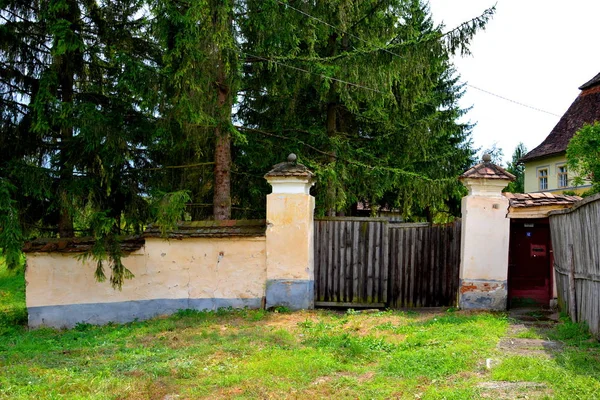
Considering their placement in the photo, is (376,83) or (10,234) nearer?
(10,234)

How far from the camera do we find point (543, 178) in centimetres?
2741

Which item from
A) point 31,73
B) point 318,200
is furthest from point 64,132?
point 318,200

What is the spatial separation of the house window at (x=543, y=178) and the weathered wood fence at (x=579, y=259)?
20917 millimetres

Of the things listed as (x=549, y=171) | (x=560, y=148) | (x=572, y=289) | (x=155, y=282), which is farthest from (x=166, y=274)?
(x=549, y=171)

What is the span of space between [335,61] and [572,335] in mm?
6854

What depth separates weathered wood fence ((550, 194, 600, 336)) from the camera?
5852 millimetres

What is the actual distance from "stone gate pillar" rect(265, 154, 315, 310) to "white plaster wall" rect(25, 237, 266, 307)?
0.21 m

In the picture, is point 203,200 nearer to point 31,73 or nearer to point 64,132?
point 64,132

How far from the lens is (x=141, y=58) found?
404 inches

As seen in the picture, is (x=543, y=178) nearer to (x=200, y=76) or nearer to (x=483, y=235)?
(x=483, y=235)

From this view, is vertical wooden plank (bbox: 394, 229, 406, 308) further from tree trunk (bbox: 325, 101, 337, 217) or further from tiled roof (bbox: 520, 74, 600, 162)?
tiled roof (bbox: 520, 74, 600, 162)

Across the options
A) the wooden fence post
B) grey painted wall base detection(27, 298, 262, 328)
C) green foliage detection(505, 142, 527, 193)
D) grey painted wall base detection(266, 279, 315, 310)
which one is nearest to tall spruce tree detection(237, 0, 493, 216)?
grey painted wall base detection(266, 279, 315, 310)

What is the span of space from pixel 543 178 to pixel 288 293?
2303 centimetres

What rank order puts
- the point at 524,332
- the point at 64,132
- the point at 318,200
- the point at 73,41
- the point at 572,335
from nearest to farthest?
1. the point at 572,335
2. the point at 524,332
3. the point at 73,41
4. the point at 64,132
5. the point at 318,200
